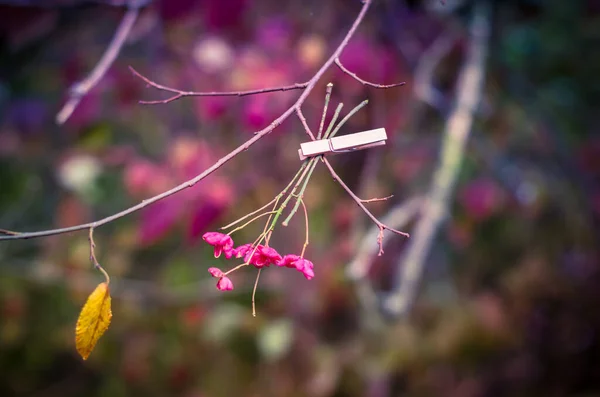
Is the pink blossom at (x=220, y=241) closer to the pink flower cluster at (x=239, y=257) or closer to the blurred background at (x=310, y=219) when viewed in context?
the pink flower cluster at (x=239, y=257)

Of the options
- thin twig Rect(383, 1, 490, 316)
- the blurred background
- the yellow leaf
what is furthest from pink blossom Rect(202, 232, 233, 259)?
the blurred background

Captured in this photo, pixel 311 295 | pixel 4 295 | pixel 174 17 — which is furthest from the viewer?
pixel 4 295

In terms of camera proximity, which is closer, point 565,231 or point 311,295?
point 311,295

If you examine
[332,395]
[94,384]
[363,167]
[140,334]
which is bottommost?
[94,384]

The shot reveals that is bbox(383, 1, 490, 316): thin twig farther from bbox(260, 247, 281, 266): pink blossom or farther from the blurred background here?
bbox(260, 247, 281, 266): pink blossom

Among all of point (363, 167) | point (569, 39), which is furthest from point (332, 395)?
point (569, 39)

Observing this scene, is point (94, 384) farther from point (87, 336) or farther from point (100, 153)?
point (87, 336)

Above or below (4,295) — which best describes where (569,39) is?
above
